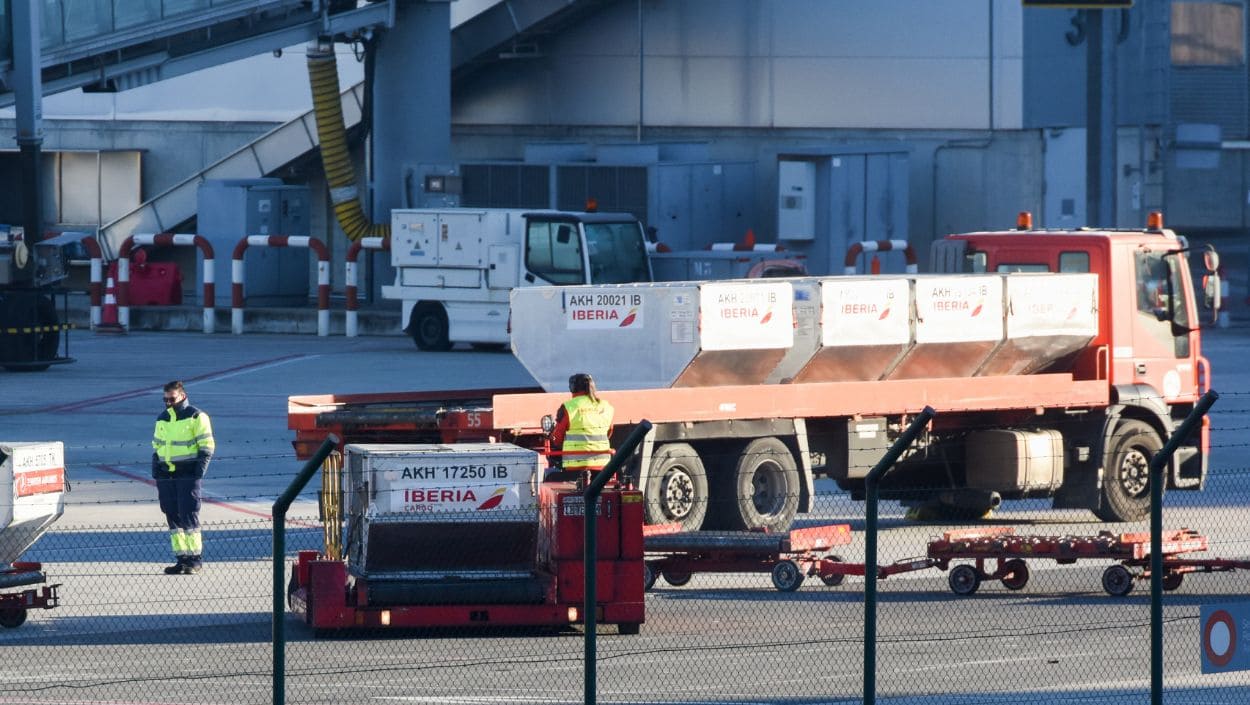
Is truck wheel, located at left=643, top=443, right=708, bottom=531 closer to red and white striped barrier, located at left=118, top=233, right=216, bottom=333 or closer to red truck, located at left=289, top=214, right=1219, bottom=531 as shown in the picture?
red truck, located at left=289, top=214, right=1219, bottom=531

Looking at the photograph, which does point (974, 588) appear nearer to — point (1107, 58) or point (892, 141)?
point (1107, 58)

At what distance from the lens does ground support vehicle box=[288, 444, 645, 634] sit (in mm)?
13133

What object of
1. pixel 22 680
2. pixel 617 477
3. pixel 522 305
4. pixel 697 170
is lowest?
pixel 22 680

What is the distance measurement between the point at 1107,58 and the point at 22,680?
26062 millimetres

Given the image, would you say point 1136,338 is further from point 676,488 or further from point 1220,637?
point 1220,637

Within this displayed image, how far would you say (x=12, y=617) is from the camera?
1358cm

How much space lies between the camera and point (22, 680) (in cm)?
1188

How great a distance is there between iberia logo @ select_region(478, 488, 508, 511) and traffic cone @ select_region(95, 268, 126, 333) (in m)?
25.0

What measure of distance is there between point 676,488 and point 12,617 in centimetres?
542

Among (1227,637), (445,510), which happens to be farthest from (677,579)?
(1227,637)

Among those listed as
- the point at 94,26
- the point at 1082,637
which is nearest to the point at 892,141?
the point at 94,26

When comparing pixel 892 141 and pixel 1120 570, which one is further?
pixel 892 141

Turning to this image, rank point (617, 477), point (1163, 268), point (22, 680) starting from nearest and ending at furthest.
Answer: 1. point (22, 680)
2. point (617, 477)
3. point (1163, 268)

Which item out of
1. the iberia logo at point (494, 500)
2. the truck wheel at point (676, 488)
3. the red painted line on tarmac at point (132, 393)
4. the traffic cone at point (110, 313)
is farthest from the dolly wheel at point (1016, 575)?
the traffic cone at point (110, 313)
